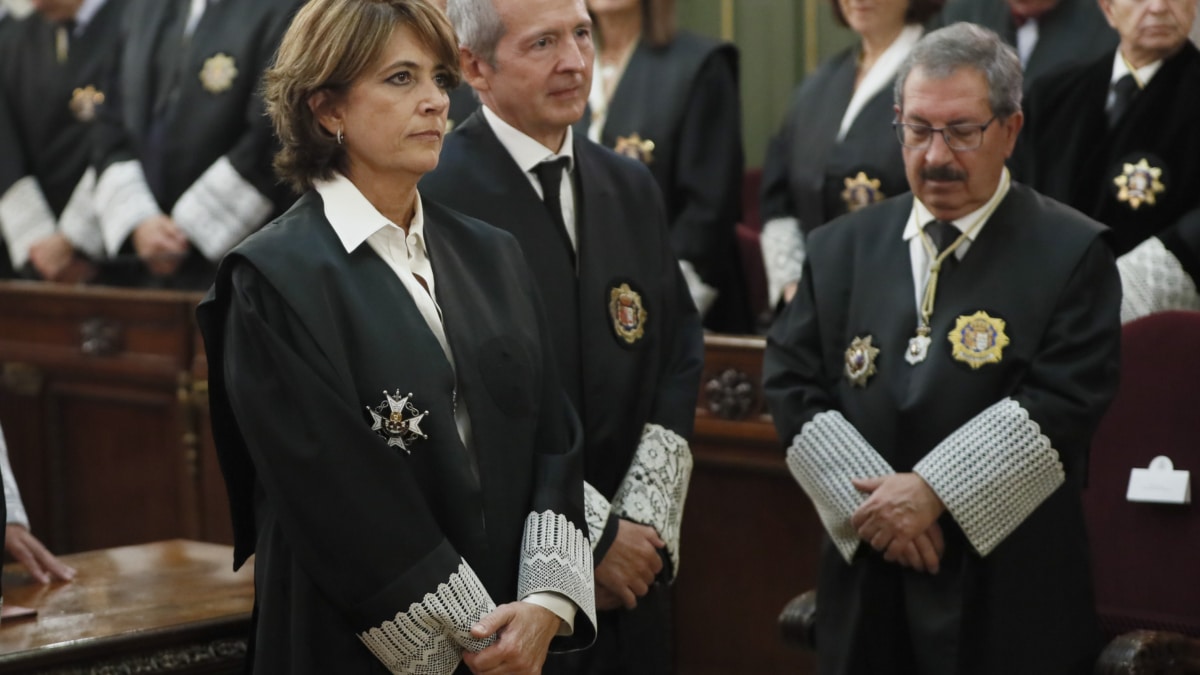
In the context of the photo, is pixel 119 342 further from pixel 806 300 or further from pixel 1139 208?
pixel 1139 208

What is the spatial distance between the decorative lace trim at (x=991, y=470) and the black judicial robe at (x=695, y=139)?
1806 millimetres

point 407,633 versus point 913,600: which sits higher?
point 407,633

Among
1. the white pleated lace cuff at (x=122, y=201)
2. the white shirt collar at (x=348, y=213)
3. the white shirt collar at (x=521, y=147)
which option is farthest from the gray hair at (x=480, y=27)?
the white pleated lace cuff at (x=122, y=201)

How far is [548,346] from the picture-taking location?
8.61ft

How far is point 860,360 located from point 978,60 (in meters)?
0.59

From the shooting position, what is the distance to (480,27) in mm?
2941

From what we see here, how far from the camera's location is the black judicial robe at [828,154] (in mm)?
4184

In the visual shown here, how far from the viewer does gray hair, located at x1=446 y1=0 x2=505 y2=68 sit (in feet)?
9.59

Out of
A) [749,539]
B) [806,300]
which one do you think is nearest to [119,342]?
[749,539]

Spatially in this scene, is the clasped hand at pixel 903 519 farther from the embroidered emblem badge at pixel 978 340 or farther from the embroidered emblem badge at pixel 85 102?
the embroidered emblem badge at pixel 85 102

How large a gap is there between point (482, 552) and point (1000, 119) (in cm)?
131

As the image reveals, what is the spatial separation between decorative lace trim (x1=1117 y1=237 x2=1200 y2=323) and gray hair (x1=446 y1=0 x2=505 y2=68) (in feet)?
4.93

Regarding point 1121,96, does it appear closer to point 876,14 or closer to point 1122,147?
point 1122,147

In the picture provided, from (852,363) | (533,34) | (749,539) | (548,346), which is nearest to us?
(548,346)
